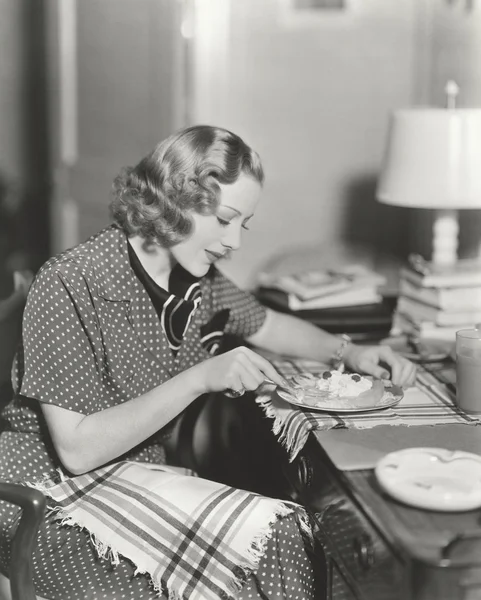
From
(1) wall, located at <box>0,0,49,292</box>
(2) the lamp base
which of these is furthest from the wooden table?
(1) wall, located at <box>0,0,49,292</box>

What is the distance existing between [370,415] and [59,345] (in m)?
0.54

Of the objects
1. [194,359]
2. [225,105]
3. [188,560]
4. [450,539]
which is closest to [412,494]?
[450,539]

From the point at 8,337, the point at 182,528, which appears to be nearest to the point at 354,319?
the point at 8,337

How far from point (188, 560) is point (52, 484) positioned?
317mm

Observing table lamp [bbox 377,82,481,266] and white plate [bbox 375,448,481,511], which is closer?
white plate [bbox 375,448,481,511]

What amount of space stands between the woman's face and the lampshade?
0.66 meters

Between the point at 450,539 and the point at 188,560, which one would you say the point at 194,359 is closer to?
the point at 188,560

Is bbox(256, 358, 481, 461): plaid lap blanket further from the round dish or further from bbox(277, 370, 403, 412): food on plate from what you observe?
the round dish

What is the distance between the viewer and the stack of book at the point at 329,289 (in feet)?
7.68

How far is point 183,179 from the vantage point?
1.62 meters

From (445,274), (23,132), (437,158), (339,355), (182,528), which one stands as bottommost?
(182,528)

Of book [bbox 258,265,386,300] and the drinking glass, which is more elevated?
the drinking glass

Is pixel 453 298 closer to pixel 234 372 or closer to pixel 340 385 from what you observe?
pixel 340 385

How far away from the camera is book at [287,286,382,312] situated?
234 cm
